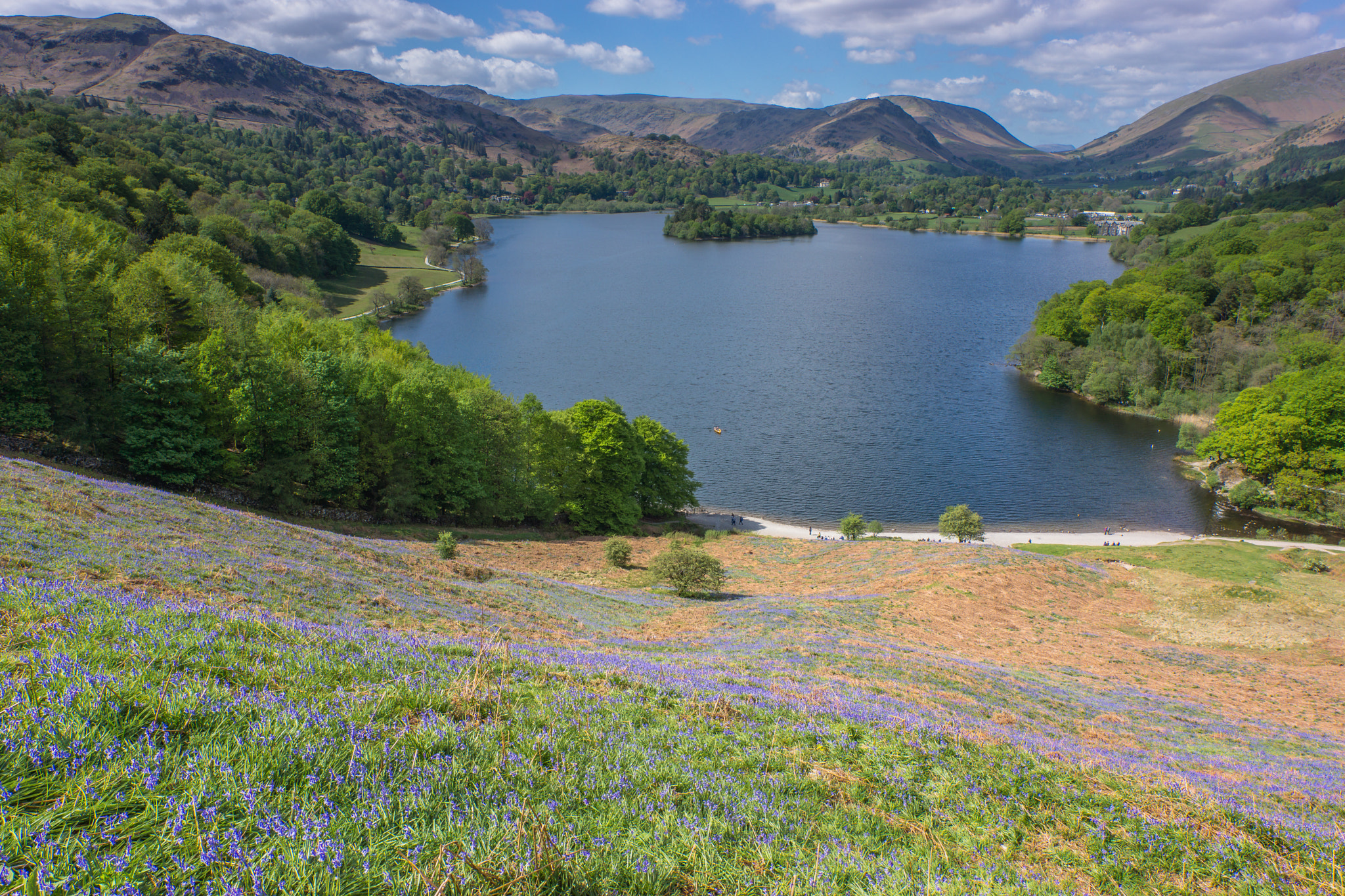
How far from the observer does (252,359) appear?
1275 inches

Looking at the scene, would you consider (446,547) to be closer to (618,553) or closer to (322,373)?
(618,553)

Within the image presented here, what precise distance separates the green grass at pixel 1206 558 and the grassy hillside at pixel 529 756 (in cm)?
2214

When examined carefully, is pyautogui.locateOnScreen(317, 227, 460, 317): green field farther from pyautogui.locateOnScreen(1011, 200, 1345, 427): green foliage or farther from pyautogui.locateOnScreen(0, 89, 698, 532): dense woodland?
pyautogui.locateOnScreen(1011, 200, 1345, 427): green foliage

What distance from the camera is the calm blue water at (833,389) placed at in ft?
196

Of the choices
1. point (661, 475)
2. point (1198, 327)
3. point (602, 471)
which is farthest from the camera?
point (1198, 327)

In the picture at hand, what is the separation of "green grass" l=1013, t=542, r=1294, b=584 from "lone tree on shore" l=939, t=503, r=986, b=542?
3888mm

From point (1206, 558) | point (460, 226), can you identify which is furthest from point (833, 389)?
point (460, 226)

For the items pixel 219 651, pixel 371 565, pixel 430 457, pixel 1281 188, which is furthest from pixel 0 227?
pixel 1281 188

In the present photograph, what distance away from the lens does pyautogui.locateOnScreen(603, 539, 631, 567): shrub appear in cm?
3306

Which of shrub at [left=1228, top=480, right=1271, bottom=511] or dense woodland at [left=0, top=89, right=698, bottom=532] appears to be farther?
shrub at [left=1228, top=480, right=1271, bottom=511]

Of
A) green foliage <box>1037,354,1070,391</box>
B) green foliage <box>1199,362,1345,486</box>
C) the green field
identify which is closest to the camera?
green foliage <box>1199,362,1345,486</box>

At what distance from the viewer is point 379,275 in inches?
5182

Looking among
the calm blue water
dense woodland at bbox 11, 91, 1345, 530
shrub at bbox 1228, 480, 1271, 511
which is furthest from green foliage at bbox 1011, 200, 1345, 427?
shrub at bbox 1228, 480, 1271, 511

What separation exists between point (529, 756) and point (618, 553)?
27.4 meters
